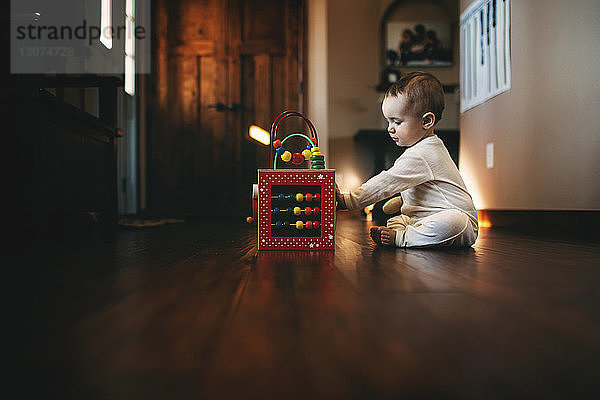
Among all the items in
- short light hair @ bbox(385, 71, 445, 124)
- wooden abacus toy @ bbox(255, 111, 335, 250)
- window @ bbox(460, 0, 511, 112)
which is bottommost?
wooden abacus toy @ bbox(255, 111, 335, 250)

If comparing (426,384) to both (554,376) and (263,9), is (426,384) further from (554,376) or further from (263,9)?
(263,9)

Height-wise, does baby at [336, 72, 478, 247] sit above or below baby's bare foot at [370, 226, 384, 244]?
above

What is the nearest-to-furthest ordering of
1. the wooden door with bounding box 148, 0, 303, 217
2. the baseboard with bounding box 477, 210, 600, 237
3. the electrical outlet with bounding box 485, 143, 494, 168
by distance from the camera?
1. the baseboard with bounding box 477, 210, 600, 237
2. the electrical outlet with bounding box 485, 143, 494, 168
3. the wooden door with bounding box 148, 0, 303, 217

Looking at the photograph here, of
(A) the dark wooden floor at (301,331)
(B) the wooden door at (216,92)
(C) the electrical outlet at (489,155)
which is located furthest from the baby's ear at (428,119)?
(B) the wooden door at (216,92)

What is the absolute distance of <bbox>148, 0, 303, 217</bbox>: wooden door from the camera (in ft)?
13.4

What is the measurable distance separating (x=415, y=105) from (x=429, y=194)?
10.3 inches

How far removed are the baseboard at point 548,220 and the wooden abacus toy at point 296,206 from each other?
120cm

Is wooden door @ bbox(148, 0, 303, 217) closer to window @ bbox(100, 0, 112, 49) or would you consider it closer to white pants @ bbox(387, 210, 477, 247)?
window @ bbox(100, 0, 112, 49)

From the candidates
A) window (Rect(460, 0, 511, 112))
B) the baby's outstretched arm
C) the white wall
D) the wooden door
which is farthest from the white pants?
the wooden door

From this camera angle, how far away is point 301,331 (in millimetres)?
496

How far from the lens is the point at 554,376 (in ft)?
1.24

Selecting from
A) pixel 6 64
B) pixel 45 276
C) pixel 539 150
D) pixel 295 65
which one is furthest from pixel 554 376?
pixel 295 65

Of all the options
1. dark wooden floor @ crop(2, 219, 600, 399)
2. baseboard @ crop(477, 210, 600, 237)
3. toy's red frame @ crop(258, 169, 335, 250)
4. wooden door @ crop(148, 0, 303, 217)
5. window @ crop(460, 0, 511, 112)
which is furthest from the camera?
wooden door @ crop(148, 0, 303, 217)

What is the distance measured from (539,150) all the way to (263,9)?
278 cm
